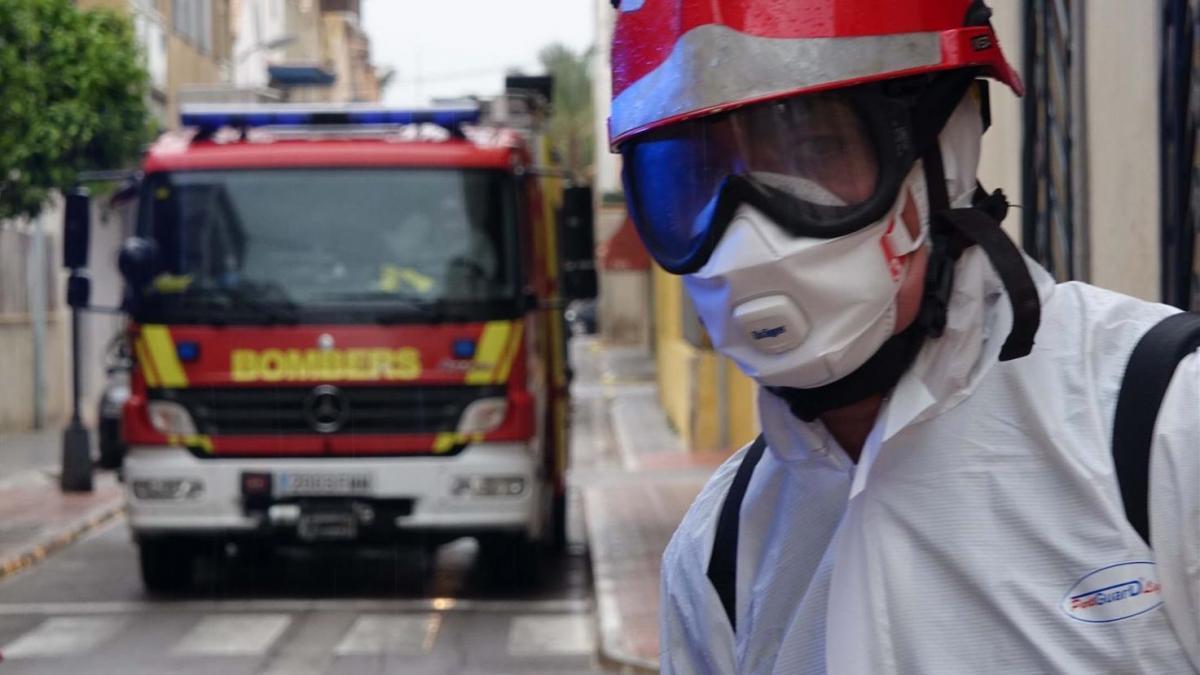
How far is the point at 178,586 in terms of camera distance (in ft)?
37.3

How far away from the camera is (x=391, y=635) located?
381 inches

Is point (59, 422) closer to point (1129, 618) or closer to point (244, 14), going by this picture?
point (244, 14)

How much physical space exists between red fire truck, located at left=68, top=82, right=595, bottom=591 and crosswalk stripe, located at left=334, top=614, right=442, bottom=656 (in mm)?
527

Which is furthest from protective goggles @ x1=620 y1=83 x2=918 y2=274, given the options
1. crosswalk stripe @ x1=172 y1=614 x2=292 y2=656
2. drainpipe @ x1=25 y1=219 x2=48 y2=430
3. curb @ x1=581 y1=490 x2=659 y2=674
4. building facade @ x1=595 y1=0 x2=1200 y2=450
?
drainpipe @ x1=25 y1=219 x2=48 y2=430

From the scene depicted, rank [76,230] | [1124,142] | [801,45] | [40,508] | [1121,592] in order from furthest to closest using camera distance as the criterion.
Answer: [40,508] → [76,230] → [1124,142] → [801,45] → [1121,592]

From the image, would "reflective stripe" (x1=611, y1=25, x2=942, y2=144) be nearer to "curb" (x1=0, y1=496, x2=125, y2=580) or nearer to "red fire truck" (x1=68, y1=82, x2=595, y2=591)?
"red fire truck" (x1=68, y1=82, x2=595, y2=591)

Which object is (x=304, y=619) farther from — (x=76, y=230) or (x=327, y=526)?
(x=76, y=230)

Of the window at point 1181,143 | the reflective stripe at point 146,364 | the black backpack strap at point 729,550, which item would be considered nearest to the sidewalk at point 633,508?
the window at point 1181,143

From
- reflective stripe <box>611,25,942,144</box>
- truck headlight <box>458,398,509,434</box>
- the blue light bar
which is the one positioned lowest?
truck headlight <box>458,398,509,434</box>

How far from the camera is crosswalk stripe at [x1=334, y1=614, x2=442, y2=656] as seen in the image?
922 centimetres

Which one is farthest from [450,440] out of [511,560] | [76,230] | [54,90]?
[54,90]

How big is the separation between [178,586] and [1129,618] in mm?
10432

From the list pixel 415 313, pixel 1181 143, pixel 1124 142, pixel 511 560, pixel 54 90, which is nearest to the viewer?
pixel 1181 143

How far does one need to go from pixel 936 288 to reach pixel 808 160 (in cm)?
17
